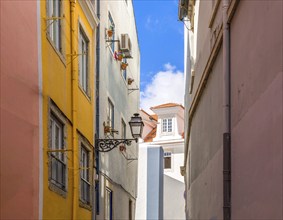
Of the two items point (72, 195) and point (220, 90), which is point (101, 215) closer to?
point (72, 195)

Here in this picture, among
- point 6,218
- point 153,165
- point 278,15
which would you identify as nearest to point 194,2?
point 6,218

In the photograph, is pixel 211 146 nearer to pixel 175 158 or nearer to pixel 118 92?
pixel 118 92

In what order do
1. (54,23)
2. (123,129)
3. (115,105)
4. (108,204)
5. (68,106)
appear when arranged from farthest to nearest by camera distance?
(123,129) < (115,105) < (108,204) < (68,106) < (54,23)

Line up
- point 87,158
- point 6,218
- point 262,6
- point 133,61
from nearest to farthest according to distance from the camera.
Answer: point 262,6 → point 6,218 → point 87,158 → point 133,61

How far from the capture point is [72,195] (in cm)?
1230

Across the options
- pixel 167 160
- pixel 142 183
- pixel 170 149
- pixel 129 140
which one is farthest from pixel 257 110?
pixel 167 160

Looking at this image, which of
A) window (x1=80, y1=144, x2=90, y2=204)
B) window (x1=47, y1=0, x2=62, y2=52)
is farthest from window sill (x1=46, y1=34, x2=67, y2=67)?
window (x1=80, y1=144, x2=90, y2=204)

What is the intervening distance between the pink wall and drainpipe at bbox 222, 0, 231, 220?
2804mm

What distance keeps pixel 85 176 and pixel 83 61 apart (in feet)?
8.69

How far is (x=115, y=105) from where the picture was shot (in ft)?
64.2

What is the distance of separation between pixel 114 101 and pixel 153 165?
16.1 m

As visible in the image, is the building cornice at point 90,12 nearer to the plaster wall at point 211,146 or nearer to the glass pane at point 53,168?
the plaster wall at point 211,146

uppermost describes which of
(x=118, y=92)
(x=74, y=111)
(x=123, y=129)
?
(x=118, y=92)

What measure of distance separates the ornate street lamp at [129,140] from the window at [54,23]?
3.18 meters
